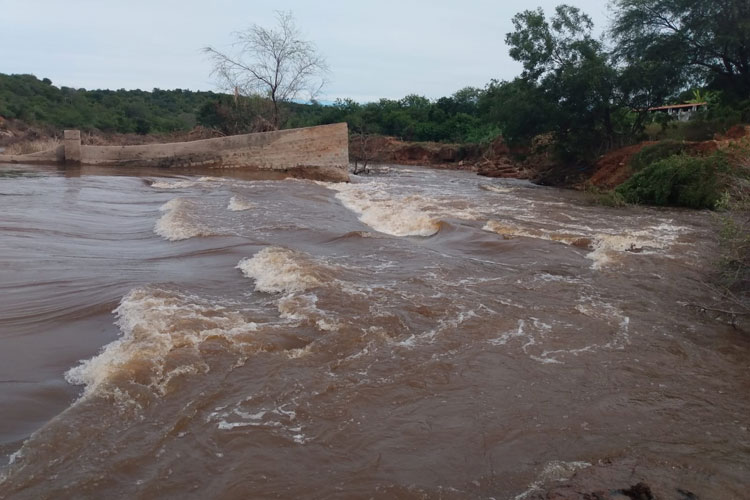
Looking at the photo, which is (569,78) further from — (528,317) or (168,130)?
(168,130)

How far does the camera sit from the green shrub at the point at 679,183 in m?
14.8

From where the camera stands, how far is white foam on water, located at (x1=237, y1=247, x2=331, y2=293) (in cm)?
690

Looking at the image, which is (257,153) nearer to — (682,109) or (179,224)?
(179,224)

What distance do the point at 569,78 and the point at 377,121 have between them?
3418cm

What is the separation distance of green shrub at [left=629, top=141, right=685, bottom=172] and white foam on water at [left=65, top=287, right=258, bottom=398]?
16.5 m

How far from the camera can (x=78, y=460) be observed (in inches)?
130

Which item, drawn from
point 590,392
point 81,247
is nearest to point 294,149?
point 81,247

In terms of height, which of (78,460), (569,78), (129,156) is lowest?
(78,460)

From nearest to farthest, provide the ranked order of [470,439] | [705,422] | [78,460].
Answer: [78,460]
[470,439]
[705,422]

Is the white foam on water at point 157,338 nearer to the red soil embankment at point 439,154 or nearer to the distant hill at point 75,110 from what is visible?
the red soil embankment at point 439,154

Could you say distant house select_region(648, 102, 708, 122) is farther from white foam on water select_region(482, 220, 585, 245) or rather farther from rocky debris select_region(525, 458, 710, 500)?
rocky debris select_region(525, 458, 710, 500)

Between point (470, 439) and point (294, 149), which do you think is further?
point (294, 149)

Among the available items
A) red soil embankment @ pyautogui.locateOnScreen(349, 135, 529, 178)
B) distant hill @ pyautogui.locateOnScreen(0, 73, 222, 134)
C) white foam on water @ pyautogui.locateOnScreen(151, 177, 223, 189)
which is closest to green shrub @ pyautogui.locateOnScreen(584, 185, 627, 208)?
white foam on water @ pyautogui.locateOnScreen(151, 177, 223, 189)

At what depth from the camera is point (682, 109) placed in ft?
121
